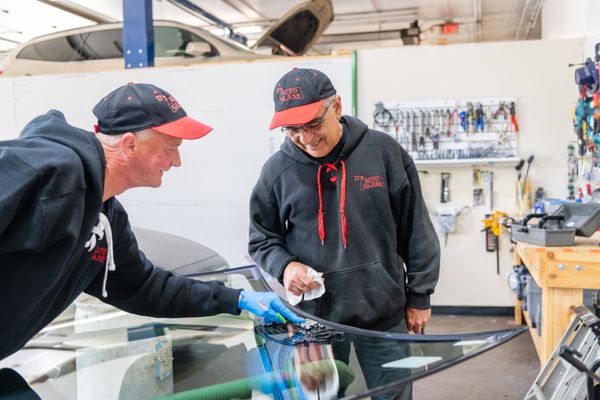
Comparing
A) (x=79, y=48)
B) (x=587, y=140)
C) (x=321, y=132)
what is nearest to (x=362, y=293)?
(x=321, y=132)

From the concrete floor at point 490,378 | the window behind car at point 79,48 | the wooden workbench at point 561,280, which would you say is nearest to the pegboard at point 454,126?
the concrete floor at point 490,378

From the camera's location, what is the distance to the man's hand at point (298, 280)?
5.07 feet

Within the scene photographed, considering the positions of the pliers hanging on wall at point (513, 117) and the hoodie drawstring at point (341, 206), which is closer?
the hoodie drawstring at point (341, 206)

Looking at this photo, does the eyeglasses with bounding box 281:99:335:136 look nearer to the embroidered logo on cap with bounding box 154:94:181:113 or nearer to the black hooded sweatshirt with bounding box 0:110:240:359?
the embroidered logo on cap with bounding box 154:94:181:113

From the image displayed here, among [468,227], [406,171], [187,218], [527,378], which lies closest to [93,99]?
[187,218]

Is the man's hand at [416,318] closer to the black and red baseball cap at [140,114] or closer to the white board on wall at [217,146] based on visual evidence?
the black and red baseball cap at [140,114]

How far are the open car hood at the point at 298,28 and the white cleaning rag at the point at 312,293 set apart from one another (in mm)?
4060

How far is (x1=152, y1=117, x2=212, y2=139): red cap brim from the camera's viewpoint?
4.24 ft

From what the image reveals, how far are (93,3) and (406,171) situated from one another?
6966mm

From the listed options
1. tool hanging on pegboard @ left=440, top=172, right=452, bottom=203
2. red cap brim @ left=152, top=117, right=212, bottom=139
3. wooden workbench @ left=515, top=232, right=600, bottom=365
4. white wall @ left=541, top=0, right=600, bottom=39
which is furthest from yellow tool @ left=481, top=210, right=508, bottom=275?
red cap brim @ left=152, top=117, right=212, bottom=139

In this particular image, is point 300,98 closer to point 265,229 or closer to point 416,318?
point 265,229

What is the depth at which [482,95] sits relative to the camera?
161 inches

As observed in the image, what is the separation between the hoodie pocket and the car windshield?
6.0 inches

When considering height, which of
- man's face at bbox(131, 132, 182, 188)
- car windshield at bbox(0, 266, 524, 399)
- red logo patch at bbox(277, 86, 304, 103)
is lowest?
car windshield at bbox(0, 266, 524, 399)
